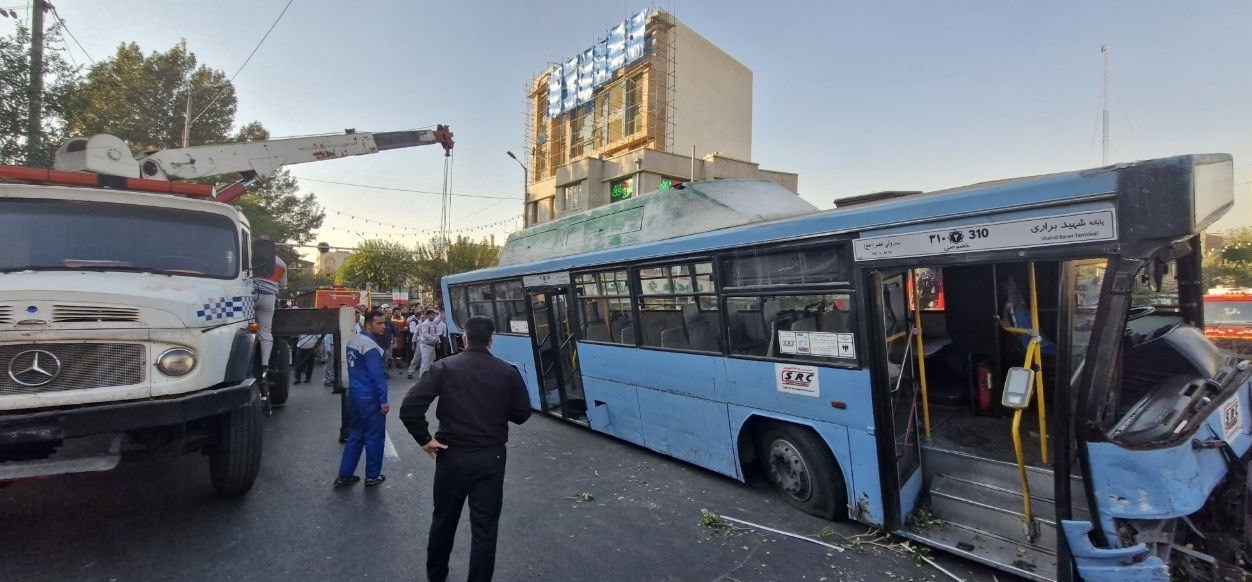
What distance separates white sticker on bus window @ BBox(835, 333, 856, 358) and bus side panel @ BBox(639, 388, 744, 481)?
140cm

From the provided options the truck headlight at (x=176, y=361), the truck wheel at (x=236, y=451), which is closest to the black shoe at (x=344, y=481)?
the truck wheel at (x=236, y=451)

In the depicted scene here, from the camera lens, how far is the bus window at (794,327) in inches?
164

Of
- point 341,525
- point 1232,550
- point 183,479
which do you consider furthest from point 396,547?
point 1232,550

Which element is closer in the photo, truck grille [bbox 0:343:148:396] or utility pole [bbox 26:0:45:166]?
truck grille [bbox 0:343:148:396]

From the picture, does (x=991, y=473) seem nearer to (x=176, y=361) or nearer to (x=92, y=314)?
(x=176, y=361)

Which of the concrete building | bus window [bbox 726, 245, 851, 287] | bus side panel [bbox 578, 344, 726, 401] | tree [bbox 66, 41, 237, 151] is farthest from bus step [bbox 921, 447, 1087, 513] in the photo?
the concrete building

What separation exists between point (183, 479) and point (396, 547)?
307 centimetres

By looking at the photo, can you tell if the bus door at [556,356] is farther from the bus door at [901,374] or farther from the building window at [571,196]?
the building window at [571,196]

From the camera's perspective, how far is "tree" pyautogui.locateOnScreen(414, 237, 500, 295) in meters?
35.6

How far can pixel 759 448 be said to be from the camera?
16.9 ft

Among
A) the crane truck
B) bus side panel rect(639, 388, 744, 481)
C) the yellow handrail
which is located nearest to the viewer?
the crane truck

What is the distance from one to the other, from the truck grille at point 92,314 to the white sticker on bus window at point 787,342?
5.03 metres

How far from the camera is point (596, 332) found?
699cm

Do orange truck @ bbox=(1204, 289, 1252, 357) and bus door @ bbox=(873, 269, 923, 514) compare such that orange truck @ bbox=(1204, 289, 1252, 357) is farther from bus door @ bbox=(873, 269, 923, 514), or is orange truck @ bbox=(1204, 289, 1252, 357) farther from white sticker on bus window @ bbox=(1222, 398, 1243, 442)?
bus door @ bbox=(873, 269, 923, 514)
